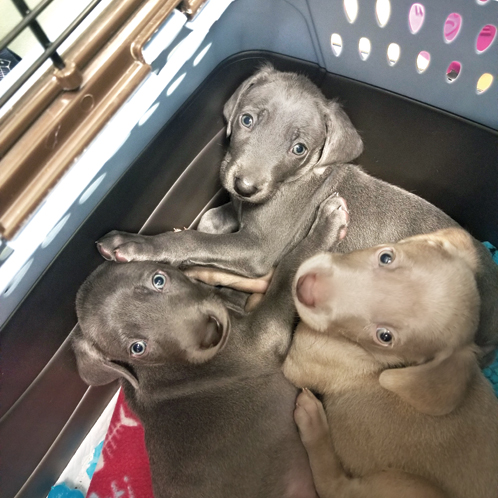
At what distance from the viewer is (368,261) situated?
194cm

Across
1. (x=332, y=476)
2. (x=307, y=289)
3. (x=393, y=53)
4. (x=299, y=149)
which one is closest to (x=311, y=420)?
(x=332, y=476)

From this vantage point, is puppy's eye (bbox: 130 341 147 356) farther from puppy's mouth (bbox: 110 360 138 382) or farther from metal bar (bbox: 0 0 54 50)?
metal bar (bbox: 0 0 54 50)

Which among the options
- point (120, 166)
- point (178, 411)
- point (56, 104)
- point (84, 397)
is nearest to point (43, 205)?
point (56, 104)

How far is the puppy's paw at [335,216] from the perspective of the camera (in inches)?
94.7

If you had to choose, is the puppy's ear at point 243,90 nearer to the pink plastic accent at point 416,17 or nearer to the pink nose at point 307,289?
the pink plastic accent at point 416,17

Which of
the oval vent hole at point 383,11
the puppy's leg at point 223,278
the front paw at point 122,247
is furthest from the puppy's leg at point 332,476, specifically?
the oval vent hole at point 383,11

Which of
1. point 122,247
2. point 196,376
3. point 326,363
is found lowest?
point 326,363

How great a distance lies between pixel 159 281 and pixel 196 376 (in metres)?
0.49

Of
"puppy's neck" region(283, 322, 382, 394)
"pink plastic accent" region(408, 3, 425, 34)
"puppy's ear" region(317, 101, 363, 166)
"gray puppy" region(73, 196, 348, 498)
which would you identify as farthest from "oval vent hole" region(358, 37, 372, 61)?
"puppy's neck" region(283, 322, 382, 394)

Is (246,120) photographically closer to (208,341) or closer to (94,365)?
(208,341)

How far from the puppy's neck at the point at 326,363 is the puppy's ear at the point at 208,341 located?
15.0 inches

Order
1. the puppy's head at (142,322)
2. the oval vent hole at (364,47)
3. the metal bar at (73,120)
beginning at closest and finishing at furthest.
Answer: the metal bar at (73,120), the puppy's head at (142,322), the oval vent hole at (364,47)

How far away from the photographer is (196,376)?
215 cm

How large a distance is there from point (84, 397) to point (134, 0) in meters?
2.19
